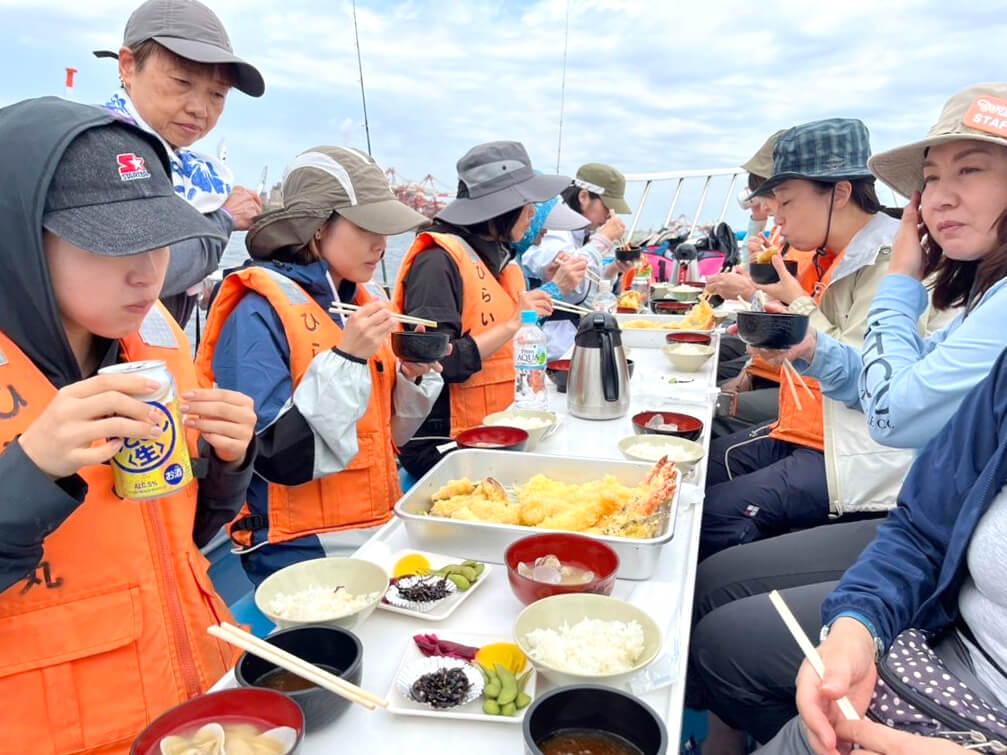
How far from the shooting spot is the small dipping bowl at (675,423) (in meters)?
2.62

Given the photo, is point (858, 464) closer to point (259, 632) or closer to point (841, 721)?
point (841, 721)

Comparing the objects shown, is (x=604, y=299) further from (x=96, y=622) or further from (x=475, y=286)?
(x=96, y=622)

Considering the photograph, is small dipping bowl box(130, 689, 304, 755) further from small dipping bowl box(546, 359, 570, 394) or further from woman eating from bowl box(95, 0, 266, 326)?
small dipping bowl box(546, 359, 570, 394)

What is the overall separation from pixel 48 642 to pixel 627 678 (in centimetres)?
117

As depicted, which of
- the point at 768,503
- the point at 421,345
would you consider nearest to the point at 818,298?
the point at 768,503

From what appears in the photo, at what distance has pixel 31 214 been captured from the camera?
49.1 inches

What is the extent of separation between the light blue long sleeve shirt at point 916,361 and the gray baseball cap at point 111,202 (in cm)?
190

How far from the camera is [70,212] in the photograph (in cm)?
128

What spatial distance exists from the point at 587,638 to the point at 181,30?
2842mm

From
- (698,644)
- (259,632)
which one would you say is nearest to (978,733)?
(698,644)

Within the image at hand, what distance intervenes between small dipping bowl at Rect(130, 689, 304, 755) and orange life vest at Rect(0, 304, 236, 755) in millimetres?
479

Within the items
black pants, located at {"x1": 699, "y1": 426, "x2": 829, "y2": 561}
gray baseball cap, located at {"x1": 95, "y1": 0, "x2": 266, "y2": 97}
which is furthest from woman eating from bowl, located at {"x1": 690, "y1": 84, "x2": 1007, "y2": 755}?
gray baseball cap, located at {"x1": 95, "y1": 0, "x2": 266, "y2": 97}

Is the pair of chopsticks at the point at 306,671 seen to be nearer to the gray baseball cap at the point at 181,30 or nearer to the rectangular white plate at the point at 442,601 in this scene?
the rectangular white plate at the point at 442,601

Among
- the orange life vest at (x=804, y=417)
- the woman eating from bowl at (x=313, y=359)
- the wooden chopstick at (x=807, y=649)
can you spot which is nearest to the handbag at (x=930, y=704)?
the wooden chopstick at (x=807, y=649)
